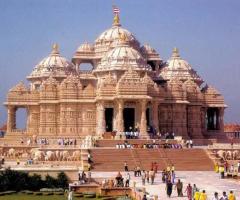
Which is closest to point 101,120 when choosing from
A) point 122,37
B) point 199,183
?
point 122,37

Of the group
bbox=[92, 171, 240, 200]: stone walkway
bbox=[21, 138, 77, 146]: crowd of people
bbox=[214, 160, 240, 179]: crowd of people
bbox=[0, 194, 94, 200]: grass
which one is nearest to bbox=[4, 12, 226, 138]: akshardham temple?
bbox=[21, 138, 77, 146]: crowd of people

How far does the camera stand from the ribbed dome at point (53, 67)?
6738 centimetres

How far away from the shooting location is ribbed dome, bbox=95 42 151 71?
2388 inches

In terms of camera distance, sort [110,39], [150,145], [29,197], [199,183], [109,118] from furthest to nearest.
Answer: [110,39] → [109,118] → [150,145] → [199,183] → [29,197]

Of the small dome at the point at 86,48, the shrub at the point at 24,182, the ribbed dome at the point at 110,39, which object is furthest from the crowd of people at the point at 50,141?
the shrub at the point at 24,182

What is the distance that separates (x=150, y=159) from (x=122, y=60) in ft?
60.0

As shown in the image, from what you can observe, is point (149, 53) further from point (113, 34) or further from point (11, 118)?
point (11, 118)

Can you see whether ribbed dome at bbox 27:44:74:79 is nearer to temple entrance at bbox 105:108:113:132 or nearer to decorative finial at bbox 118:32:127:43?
decorative finial at bbox 118:32:127:43

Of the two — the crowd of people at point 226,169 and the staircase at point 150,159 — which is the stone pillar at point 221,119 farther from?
the crowd of people at point 226,169

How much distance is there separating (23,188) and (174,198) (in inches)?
377

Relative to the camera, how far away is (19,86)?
63719 mm

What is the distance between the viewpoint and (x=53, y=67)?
2672 inches

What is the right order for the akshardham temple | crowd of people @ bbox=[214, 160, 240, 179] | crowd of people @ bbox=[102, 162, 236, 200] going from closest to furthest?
1. crowd of people @ bbox=[102, 162, 236, 200]
2. crowd of people @ bbox=[214, 160, 240, 179]
3. the akshardham temple

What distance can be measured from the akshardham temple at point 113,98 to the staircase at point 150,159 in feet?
27.9
